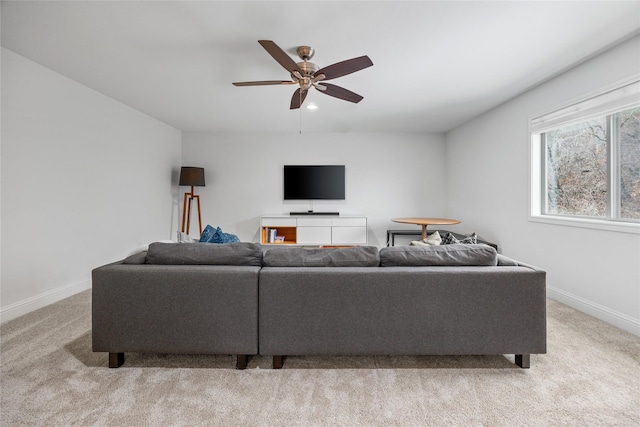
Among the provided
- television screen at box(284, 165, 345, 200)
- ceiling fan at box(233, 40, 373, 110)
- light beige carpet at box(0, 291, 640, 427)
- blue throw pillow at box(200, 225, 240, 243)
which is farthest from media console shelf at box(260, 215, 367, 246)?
light beige carpet at box(0, 291, 640, 427)

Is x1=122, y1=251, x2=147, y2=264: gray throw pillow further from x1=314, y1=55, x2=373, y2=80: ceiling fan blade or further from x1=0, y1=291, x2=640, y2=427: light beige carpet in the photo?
x1=314, y1=55, x2=373, y2=80: ceiling fan blade

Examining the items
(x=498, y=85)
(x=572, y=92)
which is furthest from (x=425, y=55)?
(x=572, y=92)

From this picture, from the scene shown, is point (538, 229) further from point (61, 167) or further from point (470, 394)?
point (61, 167)

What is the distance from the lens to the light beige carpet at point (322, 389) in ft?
4.80

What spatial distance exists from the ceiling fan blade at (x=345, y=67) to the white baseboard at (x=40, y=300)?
3.31 m

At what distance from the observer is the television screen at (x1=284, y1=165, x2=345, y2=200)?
5.86 metres

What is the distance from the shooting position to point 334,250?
1979 millimetres

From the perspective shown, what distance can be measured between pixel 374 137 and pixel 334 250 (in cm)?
436

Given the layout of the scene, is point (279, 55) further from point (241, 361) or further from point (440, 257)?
point (241, 361)

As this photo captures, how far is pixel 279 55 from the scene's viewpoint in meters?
2.19

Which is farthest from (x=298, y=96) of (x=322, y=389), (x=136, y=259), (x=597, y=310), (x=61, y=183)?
(x=597, y=310)

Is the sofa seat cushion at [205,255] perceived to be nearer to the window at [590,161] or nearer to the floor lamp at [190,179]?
the window at [590,161]

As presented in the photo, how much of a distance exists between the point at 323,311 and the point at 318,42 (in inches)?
80.9

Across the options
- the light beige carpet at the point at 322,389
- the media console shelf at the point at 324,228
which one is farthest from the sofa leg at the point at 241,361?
the media console shelf at the point at 324,228
